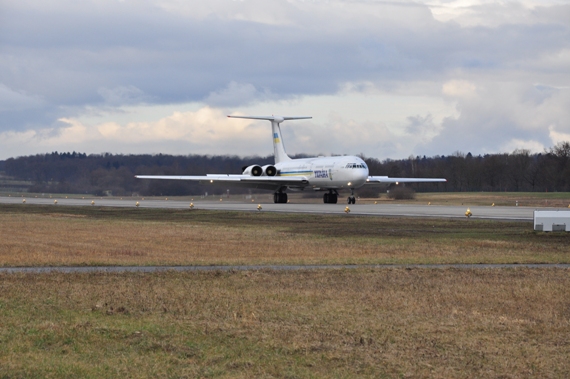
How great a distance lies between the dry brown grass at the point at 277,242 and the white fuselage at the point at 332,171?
17088 millimetres

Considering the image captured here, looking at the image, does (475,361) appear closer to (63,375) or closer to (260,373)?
(260,373)

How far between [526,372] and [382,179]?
55.3 m

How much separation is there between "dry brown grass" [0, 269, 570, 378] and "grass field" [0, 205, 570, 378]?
0.10 ft

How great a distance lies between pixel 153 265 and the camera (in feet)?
65.0

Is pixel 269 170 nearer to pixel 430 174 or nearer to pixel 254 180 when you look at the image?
pixel 254 180

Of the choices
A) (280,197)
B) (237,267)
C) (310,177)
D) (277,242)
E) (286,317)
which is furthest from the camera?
(280,197)

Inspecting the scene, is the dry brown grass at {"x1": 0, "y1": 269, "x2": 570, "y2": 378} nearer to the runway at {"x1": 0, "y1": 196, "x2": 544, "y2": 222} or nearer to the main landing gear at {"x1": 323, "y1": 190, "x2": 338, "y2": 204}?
the runway at {"x1": 0, "y1": 196, "x2": 544, "y2": 222}

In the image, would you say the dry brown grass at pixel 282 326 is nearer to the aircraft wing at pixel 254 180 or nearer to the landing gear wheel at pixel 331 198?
the aircraft wing at pixel 254 180

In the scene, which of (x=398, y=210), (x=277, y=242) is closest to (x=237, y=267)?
(x=277, y=242)

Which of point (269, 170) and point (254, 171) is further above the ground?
point (269, 170)

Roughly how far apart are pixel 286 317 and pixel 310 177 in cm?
5054

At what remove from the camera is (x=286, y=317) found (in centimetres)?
1237

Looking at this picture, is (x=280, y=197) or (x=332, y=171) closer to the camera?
(x=332, y=171)

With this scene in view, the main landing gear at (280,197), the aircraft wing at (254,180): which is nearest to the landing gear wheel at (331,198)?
the aircraft wing at (254,180)
